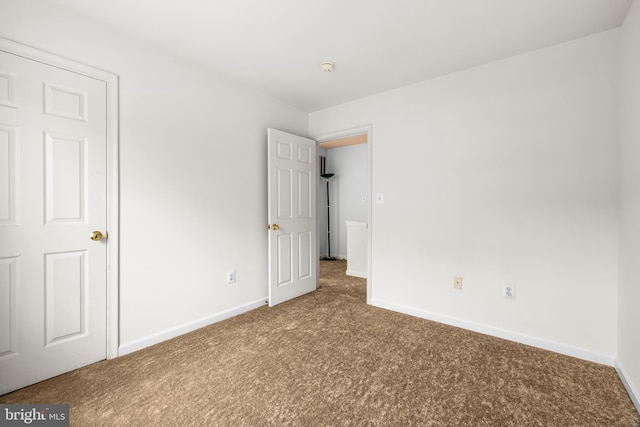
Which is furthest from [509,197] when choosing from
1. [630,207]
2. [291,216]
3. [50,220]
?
[50,220]

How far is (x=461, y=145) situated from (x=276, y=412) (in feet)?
8.40

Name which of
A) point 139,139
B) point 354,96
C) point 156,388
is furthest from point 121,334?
point 354,96

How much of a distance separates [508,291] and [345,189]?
4006mm

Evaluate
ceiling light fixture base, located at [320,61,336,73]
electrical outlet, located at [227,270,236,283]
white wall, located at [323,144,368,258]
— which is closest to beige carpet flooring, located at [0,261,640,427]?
electrical outlet, located at [227,270,236,283]

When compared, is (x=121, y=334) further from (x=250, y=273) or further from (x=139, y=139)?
(x=139, y=139)

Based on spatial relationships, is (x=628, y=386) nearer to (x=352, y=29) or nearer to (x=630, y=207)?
(x=630, y=207)

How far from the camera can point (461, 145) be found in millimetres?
2621

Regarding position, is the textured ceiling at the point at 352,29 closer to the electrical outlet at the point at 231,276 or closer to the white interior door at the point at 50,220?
the white interior door at the point at 50,220

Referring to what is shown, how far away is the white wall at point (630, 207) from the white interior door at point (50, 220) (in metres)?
3.43

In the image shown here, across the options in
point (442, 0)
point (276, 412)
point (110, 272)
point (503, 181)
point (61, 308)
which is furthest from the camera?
point (503, 181)

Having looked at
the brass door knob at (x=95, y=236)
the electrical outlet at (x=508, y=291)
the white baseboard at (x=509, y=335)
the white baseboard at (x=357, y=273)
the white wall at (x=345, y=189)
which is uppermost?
the white wall at (x=345, y=189)

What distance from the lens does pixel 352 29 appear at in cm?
203

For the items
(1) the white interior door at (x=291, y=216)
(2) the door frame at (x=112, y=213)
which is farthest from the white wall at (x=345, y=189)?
(2) the door frame at (x=112, y=213)

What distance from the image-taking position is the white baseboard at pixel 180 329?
2156mm
